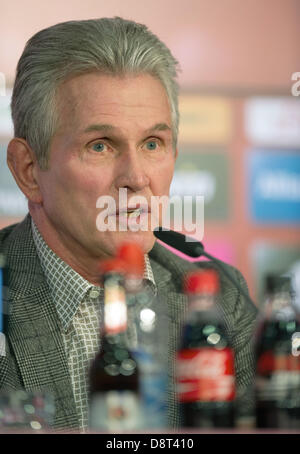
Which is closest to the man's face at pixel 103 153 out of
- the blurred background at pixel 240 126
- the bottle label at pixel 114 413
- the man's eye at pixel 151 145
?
the man's eye at pixel 151 145

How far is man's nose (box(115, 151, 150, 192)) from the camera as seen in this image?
1297 mm

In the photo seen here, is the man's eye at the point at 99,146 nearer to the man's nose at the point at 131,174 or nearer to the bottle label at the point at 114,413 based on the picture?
the man's nose at the point at 131,174

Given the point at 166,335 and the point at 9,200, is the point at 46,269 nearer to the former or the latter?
the point at 166,335

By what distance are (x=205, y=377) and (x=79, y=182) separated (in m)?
0.60

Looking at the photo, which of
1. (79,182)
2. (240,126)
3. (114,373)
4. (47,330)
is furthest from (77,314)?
(240,126)

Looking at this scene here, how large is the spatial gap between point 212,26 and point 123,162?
1.56 meters

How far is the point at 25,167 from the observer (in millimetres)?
1582

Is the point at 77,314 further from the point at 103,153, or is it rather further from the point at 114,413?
the point at 114,413

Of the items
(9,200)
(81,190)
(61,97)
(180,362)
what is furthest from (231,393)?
(9,200)

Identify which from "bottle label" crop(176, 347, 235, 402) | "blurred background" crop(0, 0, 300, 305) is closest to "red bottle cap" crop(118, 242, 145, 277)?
"bottle label" crop(176, 347, 235, 402)

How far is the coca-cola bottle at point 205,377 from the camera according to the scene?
2.95 feet

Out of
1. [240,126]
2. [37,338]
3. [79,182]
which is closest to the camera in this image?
[37,338]

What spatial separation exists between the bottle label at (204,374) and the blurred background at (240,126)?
1.76 m
